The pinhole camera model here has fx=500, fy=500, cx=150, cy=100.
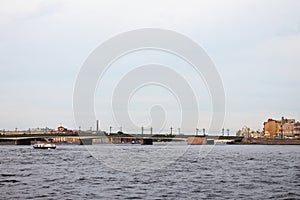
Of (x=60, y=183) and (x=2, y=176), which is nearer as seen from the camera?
(x=60, y=183)

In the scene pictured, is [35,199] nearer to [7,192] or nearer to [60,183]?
[7,192]

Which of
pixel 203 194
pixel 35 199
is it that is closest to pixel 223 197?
pixel 203 194

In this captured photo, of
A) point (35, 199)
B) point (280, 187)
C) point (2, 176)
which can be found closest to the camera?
point (35, 199)

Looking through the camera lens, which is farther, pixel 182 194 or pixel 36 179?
pixel 36 179

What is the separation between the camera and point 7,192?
4653 centimetres

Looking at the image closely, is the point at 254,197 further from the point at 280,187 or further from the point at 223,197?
the point at 280,187

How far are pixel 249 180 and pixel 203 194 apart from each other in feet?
49.6

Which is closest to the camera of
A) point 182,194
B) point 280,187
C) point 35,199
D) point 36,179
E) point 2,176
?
point 35,199

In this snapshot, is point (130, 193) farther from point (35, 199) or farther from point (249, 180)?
point (249, 180)

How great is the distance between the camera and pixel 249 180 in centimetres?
5969

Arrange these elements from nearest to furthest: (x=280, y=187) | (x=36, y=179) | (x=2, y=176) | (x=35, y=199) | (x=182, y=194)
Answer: (x=35, y=199)
(x=182, y=194)
(x=280, y=187)
(x=36, y=179)
(x=2, y=176)

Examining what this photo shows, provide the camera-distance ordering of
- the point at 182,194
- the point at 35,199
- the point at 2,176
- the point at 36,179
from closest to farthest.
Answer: the point at 35,199 < the point at 182,194 < the point at 36,179 < the point at 2,176

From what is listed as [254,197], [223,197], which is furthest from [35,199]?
[254,197]

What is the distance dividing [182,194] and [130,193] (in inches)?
189
